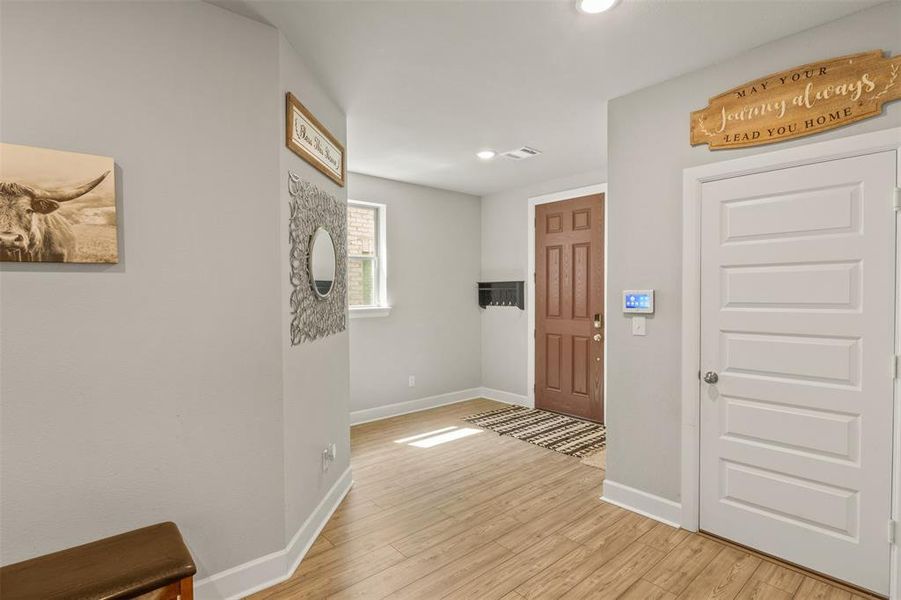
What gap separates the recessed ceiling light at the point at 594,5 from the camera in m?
1.82

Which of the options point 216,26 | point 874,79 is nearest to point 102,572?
point 216,26

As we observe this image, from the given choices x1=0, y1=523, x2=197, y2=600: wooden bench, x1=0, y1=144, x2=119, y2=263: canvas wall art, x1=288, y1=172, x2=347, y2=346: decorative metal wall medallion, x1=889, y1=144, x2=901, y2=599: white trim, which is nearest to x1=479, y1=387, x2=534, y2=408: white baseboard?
x1=288, y1=172, x2=347, y2=346: decorative metal wall medallion

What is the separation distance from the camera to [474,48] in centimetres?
219

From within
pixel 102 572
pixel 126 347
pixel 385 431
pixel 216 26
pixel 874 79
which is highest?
pixel 216 26

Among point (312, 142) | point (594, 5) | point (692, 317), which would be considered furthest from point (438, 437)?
point (594, 5)

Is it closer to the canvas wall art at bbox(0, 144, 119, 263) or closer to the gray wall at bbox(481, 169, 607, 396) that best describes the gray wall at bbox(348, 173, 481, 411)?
the gray wall at bbox(481, 169, 607, 396)

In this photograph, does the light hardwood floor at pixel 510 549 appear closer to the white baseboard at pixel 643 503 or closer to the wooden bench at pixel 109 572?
the white baseboard at pixel 643 503

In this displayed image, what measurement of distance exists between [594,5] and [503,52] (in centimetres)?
51

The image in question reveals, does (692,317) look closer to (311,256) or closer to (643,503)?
(643,503)

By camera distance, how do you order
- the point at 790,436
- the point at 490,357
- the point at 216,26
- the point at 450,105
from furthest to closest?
1. the point at 490,357
2. the point at 450,105
3. the point at 790,436
4. the point at 216,26

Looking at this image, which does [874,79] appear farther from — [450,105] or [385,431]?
[385,431]

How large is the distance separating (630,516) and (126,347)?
278cm

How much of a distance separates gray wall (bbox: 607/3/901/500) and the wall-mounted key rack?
7.85 feet

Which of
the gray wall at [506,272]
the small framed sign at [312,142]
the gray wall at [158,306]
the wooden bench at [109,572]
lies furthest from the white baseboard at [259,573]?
the gray wall at [506,272]
